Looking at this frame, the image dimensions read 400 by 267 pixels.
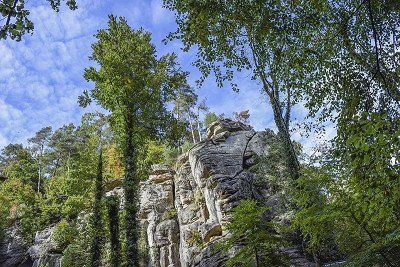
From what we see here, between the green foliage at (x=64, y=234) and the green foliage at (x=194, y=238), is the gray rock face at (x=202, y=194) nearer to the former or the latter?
the green foliage at (x=194, y=238)

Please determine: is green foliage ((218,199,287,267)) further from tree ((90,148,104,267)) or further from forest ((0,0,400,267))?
tree ((90,148,104,267))

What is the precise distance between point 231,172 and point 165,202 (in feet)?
31.5

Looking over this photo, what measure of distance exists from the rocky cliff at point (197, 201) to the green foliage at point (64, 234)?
2.97 feet

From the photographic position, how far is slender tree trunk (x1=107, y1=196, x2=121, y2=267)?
16.6 meters

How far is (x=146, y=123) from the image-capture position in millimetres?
17344

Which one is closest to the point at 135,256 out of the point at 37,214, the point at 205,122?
the point at 37,214

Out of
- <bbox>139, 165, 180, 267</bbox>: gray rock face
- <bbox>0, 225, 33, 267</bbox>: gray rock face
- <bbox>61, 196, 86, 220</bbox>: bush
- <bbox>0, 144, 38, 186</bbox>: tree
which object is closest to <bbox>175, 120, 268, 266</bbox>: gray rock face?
<bbox>139, 165, 180, 267</bbox>: gray rock face

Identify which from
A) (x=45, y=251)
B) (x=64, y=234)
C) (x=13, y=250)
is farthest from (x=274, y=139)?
(x=13, y=250)

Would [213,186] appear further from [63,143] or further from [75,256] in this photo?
[63,143]

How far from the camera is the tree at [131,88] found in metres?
16.6

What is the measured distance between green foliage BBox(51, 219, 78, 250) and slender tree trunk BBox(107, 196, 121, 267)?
37.8ft

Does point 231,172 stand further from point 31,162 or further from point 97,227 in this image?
point 31,162

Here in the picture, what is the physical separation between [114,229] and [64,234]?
517 inches

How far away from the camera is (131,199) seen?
15.4 meters
